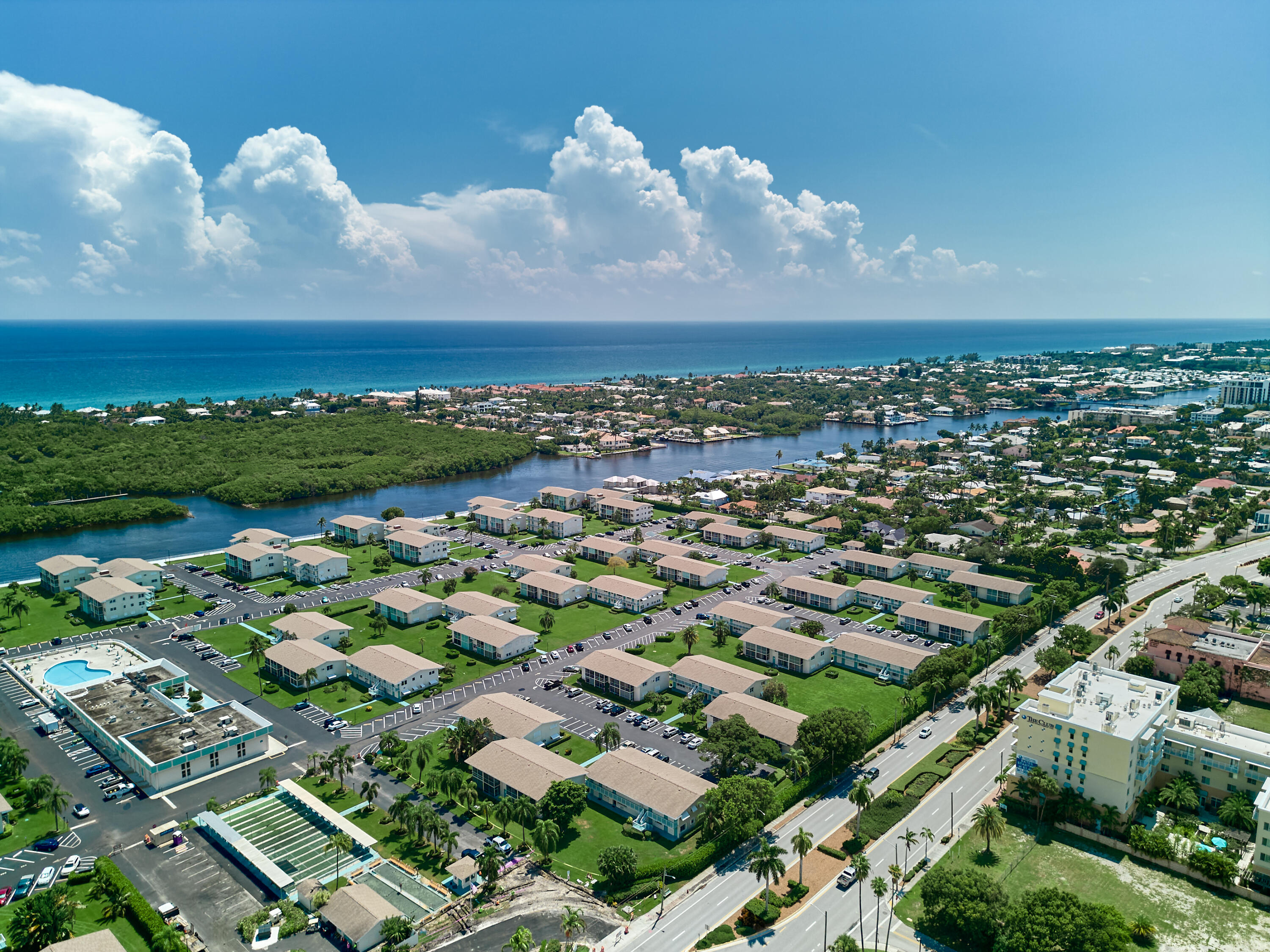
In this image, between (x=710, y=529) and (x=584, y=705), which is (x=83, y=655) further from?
(x=710, y=529)

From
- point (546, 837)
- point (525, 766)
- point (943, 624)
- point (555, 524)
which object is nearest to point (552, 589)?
point (555, 524)

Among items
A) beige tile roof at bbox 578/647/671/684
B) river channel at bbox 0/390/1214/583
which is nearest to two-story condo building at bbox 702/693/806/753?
beige tile roof at bbox 578/647/671/684

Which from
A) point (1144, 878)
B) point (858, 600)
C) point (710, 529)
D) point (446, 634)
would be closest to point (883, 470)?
point (710, 529)

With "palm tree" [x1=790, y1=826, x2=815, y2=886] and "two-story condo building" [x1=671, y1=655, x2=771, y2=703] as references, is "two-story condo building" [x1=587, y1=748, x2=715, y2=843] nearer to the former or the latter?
"palm tree" [x1=790, y1=826, x2=815, y2=886]

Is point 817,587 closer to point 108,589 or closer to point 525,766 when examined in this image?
point 525,766

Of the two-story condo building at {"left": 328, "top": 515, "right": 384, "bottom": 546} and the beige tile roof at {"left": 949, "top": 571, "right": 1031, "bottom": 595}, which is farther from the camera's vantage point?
the two-story condo building at {"left": 328, "top": 515, "right": 384, "bottom": 546}

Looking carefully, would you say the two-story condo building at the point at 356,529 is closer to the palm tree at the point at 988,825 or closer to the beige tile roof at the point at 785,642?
the beige tile roof at the point at 785,642
